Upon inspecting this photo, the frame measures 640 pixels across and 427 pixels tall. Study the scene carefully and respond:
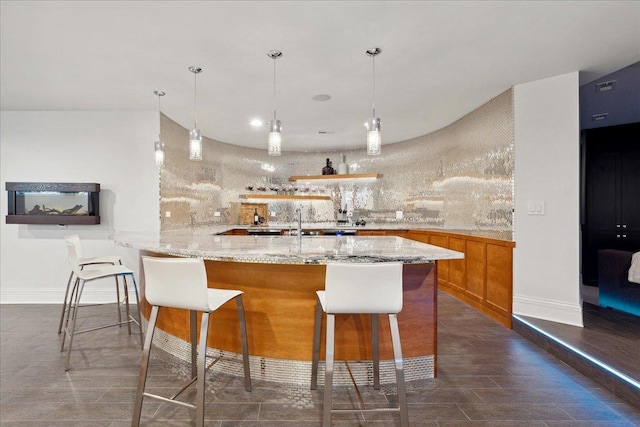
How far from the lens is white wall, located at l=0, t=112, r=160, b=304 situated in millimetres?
4363

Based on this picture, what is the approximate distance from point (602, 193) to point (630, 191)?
28cm

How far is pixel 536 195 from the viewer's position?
341 cm

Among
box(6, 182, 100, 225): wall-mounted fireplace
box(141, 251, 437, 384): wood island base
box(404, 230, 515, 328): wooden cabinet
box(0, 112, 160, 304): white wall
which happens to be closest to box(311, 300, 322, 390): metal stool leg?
box(141, 251, 437, 384): wood island base

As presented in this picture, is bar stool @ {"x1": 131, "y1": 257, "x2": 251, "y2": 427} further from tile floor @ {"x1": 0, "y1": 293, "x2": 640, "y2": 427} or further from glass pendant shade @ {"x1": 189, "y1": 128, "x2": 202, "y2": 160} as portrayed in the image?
glass pendant shade @ {"x1": 189, "y1": 128, "x2": 202, "y2": 160}

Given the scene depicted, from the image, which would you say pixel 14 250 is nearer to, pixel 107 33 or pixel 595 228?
pixel 107 33

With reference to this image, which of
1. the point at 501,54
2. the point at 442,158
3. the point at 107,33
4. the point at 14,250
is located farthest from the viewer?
the point at 442,158

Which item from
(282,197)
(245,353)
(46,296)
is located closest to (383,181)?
(282,197)

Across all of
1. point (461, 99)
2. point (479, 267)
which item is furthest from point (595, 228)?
point (461, 99)

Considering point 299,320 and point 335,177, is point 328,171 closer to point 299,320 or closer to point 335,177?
point 335,177

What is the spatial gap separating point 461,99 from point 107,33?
368 centimetres

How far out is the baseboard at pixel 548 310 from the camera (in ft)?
10.4

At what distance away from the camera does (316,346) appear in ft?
7.14

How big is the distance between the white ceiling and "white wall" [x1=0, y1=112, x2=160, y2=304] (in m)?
0.24

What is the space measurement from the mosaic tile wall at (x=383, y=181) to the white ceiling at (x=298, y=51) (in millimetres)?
666
